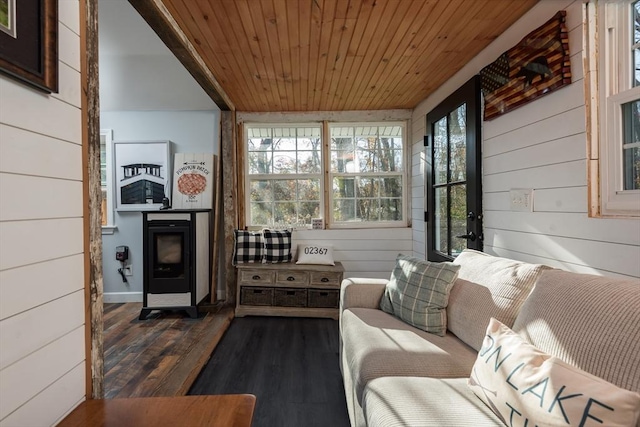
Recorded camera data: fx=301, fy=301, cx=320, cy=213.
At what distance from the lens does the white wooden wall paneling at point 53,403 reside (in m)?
0.87

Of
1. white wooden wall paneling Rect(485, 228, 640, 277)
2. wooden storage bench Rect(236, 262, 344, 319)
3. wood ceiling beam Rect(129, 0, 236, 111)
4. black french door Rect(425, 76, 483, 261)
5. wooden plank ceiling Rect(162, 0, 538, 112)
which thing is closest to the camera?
white wooden wall paneling Rect(485, 228, 640, 277)

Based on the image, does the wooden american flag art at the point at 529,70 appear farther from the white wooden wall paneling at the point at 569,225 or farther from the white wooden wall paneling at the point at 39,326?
the white wooden wall paneling at the point at 39,326

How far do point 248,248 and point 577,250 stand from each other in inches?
114

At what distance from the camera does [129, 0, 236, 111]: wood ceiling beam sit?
5.55ft

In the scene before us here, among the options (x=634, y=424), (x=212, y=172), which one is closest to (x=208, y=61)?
(x=212, y=172)

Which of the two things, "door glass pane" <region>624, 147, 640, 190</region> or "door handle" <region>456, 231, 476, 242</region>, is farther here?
"door handle" <region>456, 231, 476, 242</region>

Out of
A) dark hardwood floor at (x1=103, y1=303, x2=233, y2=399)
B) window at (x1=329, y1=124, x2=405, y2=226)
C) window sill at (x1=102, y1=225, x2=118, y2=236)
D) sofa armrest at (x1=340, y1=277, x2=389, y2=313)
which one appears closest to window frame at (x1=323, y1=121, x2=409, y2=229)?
window at (x1=329, y1=124, x2=405, y2=226)

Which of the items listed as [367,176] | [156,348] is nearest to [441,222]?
[367,176]

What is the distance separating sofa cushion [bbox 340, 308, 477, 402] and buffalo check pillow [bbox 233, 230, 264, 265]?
185 cm

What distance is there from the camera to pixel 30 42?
896mm

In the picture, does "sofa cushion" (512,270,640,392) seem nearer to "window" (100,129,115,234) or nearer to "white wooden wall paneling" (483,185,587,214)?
"white wooden wall paneling" (483,185,587,214)

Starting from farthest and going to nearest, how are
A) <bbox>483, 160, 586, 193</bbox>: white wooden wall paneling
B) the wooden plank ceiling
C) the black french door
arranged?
1. the black french door
2. the wooden plank ceiling
3. <bbox>483, 160, 586, 193</bbox>: white wooden wall paneling

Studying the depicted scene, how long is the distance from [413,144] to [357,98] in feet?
3.03

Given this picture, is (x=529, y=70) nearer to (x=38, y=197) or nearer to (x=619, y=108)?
(x=619, y=108)
